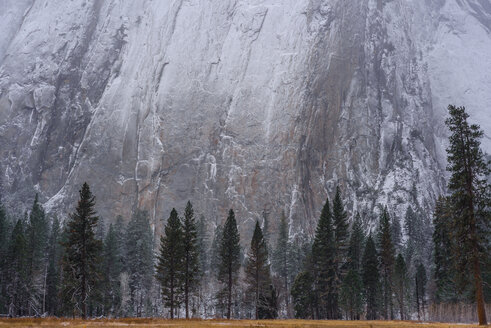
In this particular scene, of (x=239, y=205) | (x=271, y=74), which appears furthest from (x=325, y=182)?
(x=271, y=74)

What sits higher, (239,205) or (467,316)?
(239,205)

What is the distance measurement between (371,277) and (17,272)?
40498mm

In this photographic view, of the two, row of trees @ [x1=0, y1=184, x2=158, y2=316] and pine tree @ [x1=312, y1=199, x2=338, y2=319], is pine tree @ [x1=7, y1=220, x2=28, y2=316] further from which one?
pine tree @ [x1=312, y1=199, x2=338, y2=319]

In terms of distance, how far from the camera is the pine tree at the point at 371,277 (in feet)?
206

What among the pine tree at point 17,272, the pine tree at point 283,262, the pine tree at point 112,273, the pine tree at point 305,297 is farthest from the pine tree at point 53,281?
the pine tree at point 283,262

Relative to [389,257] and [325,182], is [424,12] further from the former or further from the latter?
[389,257]

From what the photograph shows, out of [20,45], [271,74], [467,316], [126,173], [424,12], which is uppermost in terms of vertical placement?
[424,12]

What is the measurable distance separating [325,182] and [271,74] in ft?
106

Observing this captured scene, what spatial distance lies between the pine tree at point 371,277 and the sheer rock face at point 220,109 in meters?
56.4

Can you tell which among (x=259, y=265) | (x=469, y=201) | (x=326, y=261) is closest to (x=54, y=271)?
(x=259, y=265)

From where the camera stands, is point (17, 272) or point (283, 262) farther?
point (283, 262)

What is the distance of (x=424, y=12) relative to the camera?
612 ft

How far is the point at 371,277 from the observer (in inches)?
2484

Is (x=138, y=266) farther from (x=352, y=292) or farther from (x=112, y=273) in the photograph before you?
(x=352, y=292)
